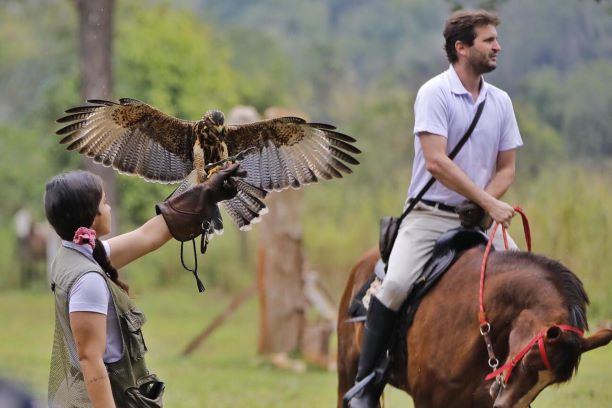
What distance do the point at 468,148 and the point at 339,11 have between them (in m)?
64.8

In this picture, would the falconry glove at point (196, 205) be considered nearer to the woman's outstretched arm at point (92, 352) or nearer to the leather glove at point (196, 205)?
the leather glove at point (196, 205)

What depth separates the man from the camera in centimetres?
596

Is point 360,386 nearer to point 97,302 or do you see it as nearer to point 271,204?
point 97,302

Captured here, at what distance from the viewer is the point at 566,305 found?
5.19 metres

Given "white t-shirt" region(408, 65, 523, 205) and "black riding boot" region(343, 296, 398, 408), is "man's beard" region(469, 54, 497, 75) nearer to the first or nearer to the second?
"white t-shirt" region(408, 65, 523, 205)

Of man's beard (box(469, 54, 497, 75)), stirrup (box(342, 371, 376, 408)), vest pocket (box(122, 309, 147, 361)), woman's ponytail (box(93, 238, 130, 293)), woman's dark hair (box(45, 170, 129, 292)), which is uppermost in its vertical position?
man's beard (box(469, 54, 497, 75))

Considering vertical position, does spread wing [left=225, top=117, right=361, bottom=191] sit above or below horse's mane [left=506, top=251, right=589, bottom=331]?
above

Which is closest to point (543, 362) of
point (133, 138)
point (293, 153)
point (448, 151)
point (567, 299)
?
point (567, 299)

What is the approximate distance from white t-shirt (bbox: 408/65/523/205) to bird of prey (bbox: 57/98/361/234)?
Result: 0.41 m

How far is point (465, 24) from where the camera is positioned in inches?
237

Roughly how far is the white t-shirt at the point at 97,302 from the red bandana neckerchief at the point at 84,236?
0.03 metres

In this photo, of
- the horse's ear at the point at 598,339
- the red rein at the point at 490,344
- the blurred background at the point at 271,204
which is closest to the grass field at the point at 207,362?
the blurred background at the point at 271,204

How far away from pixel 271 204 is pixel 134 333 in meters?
8.74

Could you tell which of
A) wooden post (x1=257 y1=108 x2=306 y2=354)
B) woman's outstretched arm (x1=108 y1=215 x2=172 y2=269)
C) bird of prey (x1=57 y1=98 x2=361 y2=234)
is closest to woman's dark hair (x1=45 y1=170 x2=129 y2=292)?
woman's outstretched arm (x1=108 y1=215 x2=172 y2=269)
